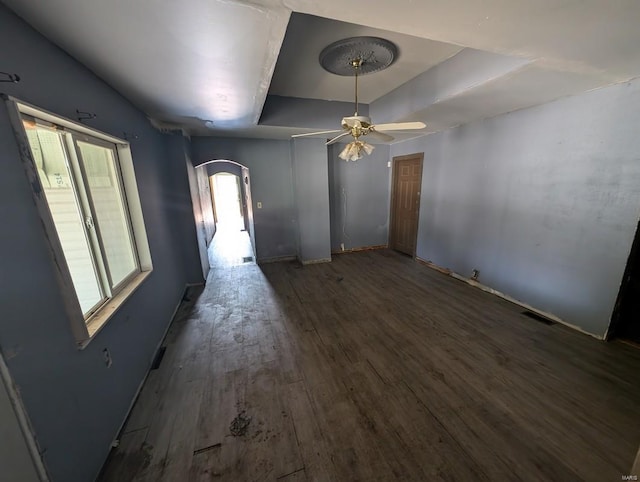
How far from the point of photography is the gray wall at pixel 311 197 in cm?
453

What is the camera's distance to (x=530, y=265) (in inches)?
118

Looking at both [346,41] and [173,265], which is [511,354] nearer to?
[346,41]

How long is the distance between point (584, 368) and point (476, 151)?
2.84 m

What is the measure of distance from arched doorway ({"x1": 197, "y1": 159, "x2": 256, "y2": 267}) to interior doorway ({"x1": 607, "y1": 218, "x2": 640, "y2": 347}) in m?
5.14

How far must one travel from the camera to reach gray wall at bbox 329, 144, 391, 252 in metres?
5.31

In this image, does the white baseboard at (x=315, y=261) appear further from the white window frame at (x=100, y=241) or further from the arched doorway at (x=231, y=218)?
the white window frame at (x=100, y=241)

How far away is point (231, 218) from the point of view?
428 inches

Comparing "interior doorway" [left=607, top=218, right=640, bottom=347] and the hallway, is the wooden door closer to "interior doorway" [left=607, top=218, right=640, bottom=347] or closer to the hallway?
"interior doorway" [left=607, top=218, right=640, bottom=347]

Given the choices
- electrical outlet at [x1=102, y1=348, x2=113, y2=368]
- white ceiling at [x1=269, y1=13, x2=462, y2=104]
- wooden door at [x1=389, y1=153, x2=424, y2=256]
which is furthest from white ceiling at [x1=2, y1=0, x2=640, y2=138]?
wooden door at [x1=389, y1=153, x2=424, y2=256]

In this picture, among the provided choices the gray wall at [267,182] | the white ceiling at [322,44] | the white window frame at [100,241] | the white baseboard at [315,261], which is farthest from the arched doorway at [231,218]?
the white ceiling at [322,44]

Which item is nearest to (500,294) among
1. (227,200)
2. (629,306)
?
(629,306)

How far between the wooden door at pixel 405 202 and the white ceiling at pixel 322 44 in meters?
1.98

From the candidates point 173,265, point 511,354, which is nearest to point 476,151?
point 511,354

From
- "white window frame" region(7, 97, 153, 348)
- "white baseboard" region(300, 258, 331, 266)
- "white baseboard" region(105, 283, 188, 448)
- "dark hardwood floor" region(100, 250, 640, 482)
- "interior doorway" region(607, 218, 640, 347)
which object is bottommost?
"dark hardwood floor" region(100, 250, 640, 482)
